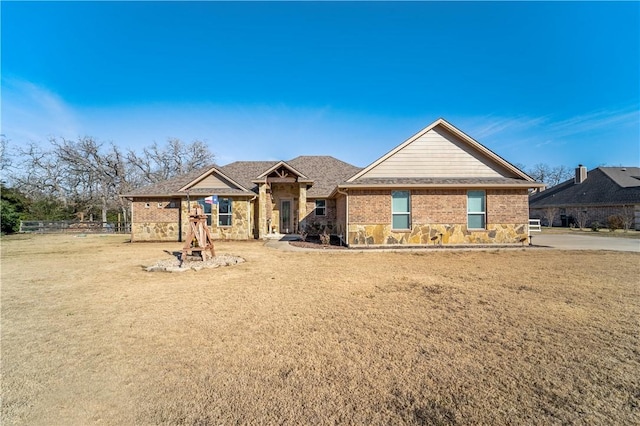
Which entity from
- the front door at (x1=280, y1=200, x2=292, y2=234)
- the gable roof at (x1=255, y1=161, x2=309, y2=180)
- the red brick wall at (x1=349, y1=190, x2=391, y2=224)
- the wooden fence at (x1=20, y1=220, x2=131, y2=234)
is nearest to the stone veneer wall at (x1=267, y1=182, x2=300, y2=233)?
the front door at (x1=280, y1=200, x2=292, y2=234)

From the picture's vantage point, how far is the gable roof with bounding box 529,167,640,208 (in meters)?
27.4

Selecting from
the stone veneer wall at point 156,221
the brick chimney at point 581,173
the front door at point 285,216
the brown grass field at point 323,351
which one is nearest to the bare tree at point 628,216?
the brick chimney at point 581,173

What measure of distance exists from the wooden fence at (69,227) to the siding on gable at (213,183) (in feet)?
58.4

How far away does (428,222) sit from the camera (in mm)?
14281

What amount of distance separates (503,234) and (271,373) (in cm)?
1491

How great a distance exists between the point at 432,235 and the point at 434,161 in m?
3.94

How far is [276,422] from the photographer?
240 cm

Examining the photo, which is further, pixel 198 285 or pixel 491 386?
pixel 198 285

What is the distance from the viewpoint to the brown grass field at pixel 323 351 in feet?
8.41

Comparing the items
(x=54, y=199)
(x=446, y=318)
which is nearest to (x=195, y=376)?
(x=446, y=318)

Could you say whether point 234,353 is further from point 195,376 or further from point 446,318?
point 446,318

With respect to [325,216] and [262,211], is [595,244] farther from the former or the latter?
[262,211]

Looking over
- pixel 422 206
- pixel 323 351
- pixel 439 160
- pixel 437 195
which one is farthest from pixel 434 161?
pixel 323 351

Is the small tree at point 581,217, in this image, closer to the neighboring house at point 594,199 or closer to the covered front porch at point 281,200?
the neighboring house at point 594,199
